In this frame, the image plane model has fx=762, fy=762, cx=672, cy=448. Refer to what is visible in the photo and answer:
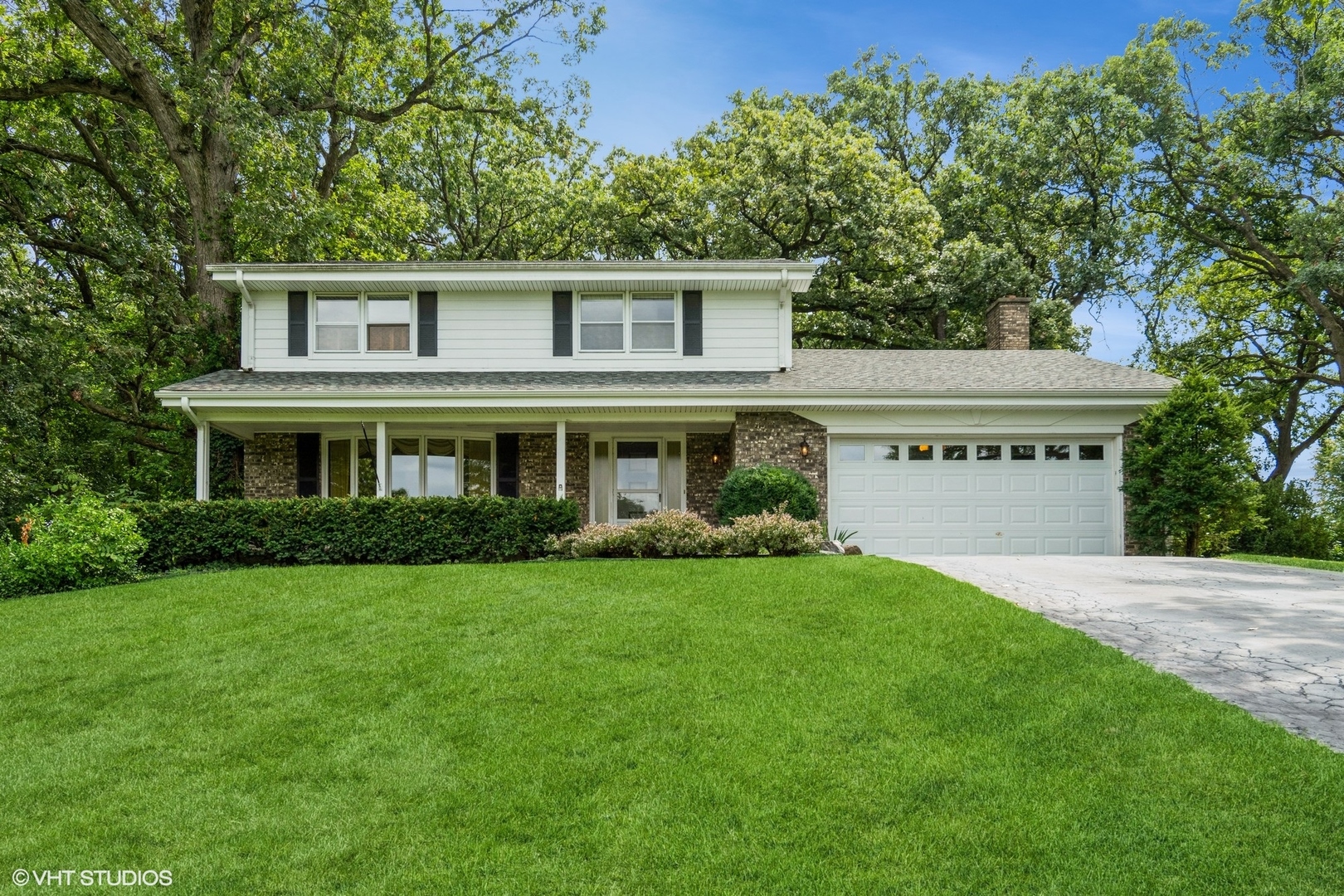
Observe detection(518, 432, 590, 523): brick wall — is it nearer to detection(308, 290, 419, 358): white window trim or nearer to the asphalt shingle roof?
the asphalt shingle roof

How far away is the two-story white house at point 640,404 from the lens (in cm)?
1283

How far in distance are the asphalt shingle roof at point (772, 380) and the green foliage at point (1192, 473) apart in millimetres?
714

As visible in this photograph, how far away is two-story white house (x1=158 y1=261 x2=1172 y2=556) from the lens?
42.1 feet

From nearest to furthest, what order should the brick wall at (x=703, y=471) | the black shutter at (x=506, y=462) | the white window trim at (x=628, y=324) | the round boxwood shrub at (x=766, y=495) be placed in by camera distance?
the round boxwood shrub at (x=766, y=495) → the white window trim at (x=628, y=324) → the black shutter at (x=506, y=462) → the brick wall at (x=703, y=471)

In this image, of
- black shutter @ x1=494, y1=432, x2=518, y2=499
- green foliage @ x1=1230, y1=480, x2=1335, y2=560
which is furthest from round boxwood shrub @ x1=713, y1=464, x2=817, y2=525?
green foliage @ x1=1230, y1=480, x2=1335, y2=560

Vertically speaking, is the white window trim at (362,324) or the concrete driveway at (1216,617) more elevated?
the white window trim at (362,324)

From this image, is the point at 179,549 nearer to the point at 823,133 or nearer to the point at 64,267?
the point at 64,267

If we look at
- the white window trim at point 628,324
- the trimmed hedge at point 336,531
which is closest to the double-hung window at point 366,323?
the white window trim at point 628,324

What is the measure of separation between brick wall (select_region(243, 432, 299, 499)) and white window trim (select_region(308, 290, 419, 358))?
1757 mm

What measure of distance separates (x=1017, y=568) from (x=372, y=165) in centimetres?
1974

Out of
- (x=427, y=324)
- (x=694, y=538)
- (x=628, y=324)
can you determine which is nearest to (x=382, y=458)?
(x=427, y=324)

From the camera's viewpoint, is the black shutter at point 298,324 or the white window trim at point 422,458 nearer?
the black shutter at point 298,324

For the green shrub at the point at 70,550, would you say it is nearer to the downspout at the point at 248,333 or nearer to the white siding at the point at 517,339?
the downspout at the point at 248,333

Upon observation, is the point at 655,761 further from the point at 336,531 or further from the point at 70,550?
the point at 70,550
